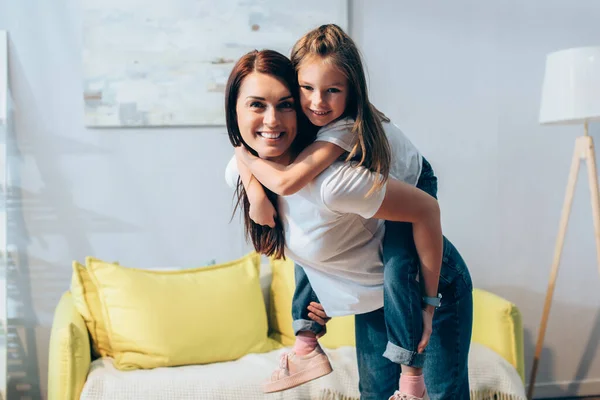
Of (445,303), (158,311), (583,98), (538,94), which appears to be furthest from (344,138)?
(538,94)

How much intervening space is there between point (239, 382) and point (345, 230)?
1.14 metres

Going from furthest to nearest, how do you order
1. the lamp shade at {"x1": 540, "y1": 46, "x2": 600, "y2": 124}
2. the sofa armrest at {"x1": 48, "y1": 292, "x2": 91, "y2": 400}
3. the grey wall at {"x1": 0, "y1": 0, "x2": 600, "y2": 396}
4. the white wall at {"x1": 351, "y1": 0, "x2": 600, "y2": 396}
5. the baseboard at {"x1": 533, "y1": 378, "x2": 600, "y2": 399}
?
the baseboard at {"x1": 533, "y1": 378, "x2": 600, "y2": 399}
the white wall at {"x1": 351, "y1": 0, "x2": 600, "y2": 396}
the grey wall at {"x1": 0, "y1": 0, "x2": 600, "y2": 396}
the lamp shade at {"x1": 540, "y1": 46, "x2": 600, "y2": 124}
the sofa armrest at {"x1": 48, "y1": 292, "x2": 91, "y2": 400}

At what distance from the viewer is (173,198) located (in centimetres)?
280

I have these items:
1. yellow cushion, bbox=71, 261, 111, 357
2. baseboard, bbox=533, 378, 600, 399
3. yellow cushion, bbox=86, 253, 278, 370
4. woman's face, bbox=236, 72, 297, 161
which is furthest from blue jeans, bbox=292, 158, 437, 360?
baseboard, bbox=533, 378, 600, 399

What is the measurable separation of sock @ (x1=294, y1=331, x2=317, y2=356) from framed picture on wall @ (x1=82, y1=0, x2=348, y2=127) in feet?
5.22

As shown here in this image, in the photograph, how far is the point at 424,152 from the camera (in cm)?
291

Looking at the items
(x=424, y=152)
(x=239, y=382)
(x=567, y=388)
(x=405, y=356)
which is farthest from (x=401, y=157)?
(x=567, y=388)

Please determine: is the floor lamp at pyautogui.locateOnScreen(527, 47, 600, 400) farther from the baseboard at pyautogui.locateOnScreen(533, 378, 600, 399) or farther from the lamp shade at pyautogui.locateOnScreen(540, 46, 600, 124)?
the baseboard at pyautogui.locateOnScreen(533, 378, 600, 399)

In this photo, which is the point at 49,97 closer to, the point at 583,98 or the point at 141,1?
the point at 141,1

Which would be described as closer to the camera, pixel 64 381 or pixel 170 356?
pixel 64 381

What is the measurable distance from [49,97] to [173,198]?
68 cm

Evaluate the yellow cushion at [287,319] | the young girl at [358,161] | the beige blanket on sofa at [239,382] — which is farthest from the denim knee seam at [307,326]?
the yellow cushion at [287,319]

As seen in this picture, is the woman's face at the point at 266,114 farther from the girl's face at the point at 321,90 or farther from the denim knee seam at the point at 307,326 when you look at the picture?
the denim knee seam at the point at 307,326

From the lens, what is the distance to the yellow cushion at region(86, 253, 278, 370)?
7.52ft
